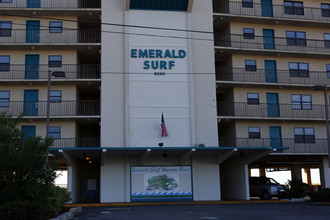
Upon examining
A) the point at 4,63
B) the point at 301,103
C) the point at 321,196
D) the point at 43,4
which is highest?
the point at 43,4

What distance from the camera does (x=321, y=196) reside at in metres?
29.0

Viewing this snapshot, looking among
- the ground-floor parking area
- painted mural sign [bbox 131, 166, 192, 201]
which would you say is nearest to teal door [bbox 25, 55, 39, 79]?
painted mural sign [bbox 131, 166, 192, 201]

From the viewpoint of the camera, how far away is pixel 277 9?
128 ft

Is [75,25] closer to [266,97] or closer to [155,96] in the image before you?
[155,96]

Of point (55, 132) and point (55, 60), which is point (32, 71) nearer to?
point (55, 60)

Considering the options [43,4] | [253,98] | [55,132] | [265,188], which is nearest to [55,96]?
[55,132]

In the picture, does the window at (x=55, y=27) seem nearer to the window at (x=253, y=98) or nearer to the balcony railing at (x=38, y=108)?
the balcony railing at (x=38, y=108)

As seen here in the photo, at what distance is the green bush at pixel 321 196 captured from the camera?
2869 cm

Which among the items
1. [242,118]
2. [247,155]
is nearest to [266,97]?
[242,118]

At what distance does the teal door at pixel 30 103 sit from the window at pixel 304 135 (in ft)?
72.1

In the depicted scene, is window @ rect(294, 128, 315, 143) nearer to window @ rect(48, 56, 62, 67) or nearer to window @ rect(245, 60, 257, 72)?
window @ rect(245, 60, 257, 72)

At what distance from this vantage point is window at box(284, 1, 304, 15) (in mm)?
39688

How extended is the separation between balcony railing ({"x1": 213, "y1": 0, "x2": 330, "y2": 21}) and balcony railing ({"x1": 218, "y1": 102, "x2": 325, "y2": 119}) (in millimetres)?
7941

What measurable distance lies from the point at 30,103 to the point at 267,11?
71.9 ft
